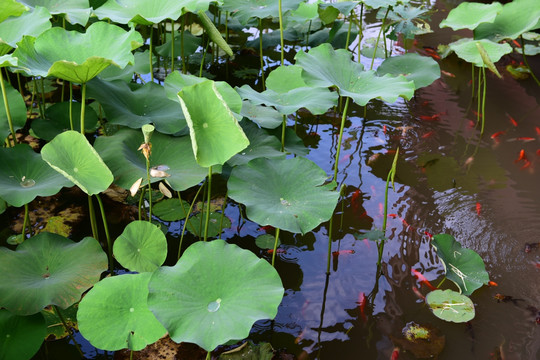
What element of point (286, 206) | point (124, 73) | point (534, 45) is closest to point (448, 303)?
point (286, 206)

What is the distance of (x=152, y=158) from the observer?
204 centimetres

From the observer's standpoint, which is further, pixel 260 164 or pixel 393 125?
pixel 393 125

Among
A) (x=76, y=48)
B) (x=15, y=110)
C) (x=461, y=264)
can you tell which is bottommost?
(x=461, y=264)

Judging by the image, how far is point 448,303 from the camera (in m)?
2.11

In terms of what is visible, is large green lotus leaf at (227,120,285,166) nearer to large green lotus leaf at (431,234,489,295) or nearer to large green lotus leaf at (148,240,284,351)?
large green lotus leaf at (148,240,284,351)

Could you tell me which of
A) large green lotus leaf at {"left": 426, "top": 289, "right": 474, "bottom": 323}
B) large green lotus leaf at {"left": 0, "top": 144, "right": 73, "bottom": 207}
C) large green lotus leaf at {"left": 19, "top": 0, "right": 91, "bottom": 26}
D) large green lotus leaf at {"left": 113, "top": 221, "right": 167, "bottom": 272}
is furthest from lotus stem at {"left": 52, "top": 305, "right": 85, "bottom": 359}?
large green lotus leaf at {"left": 426, "top": 289, "right": 474, "bottom": 323}

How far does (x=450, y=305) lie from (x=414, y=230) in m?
0.49

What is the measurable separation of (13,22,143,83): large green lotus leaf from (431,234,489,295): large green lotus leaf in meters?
1.46

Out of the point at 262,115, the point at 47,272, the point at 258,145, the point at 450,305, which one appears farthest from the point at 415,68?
the point at 47,272

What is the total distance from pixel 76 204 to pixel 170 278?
123 centimetres

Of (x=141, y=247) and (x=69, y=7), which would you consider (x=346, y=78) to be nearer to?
(x=141, y=247)

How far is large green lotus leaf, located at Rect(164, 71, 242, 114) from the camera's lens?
198cm

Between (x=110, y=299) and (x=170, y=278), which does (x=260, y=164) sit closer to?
(x=170, y=278)

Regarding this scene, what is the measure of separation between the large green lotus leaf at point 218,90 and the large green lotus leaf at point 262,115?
8.4 inches
